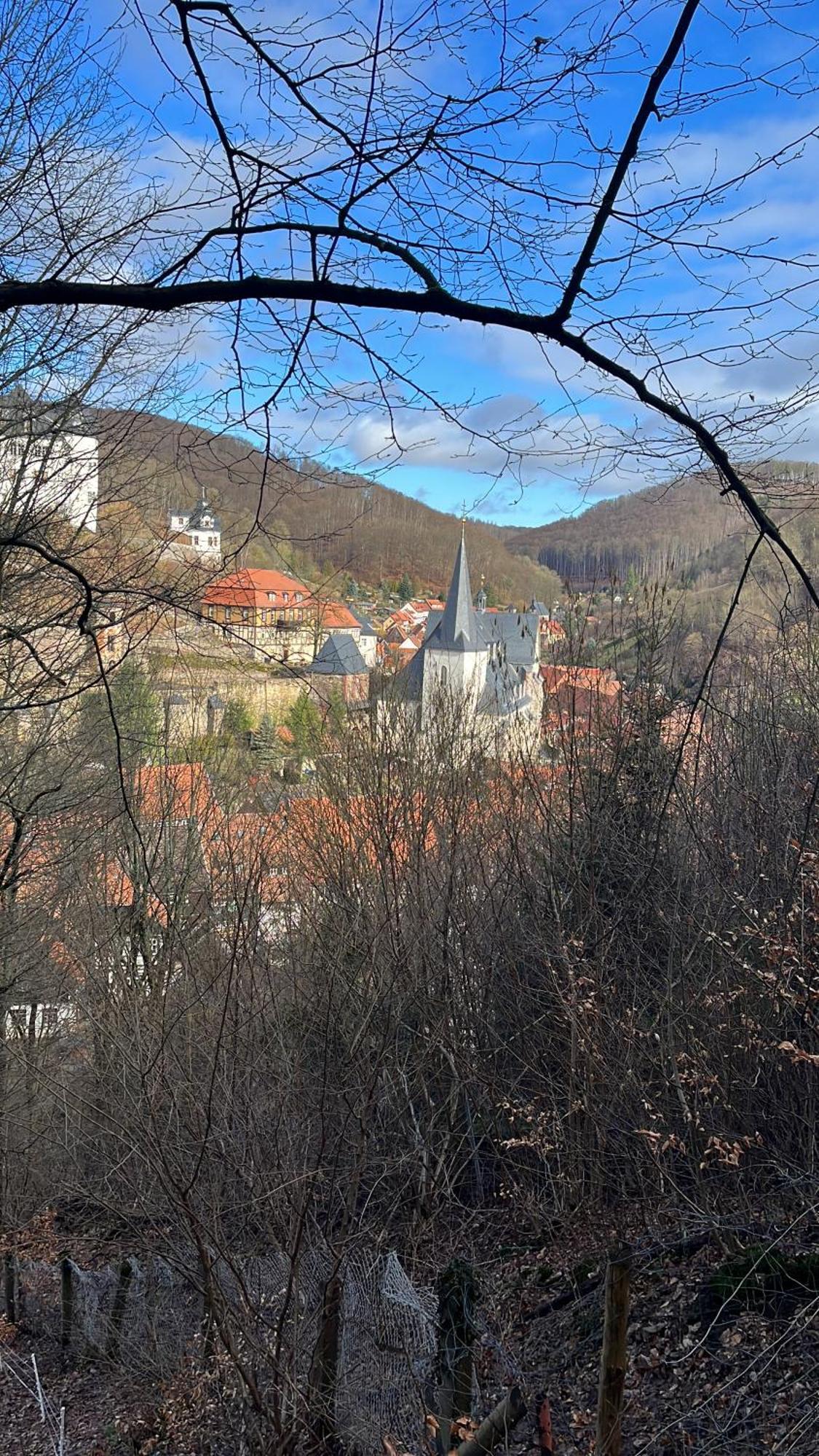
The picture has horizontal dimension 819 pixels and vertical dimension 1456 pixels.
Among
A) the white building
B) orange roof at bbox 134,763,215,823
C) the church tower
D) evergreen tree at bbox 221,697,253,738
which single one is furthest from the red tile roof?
the church tower

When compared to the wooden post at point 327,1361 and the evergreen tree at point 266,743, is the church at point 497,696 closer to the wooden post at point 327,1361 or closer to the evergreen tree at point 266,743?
the evergreen tree at point 266,743

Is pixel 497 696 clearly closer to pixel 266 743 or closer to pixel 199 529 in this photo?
pixel 266 743

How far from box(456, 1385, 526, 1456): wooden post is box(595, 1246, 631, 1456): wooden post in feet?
1.15

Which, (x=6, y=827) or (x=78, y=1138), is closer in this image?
(x=78, y=1138)

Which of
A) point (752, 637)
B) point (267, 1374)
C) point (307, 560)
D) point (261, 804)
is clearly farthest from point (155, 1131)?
point (752, 637)

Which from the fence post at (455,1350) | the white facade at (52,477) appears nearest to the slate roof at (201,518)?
the white facade at (52,477)

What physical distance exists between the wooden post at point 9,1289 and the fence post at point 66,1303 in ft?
3.77

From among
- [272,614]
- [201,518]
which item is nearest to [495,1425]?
[272,614]

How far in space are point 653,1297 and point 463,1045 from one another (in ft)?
9.87

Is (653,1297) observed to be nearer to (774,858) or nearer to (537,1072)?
(537,1072)

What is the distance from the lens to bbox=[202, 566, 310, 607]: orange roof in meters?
3.86

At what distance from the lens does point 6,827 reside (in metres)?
10.6

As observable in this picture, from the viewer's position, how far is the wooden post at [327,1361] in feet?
15.6

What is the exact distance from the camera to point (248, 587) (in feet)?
12.1
